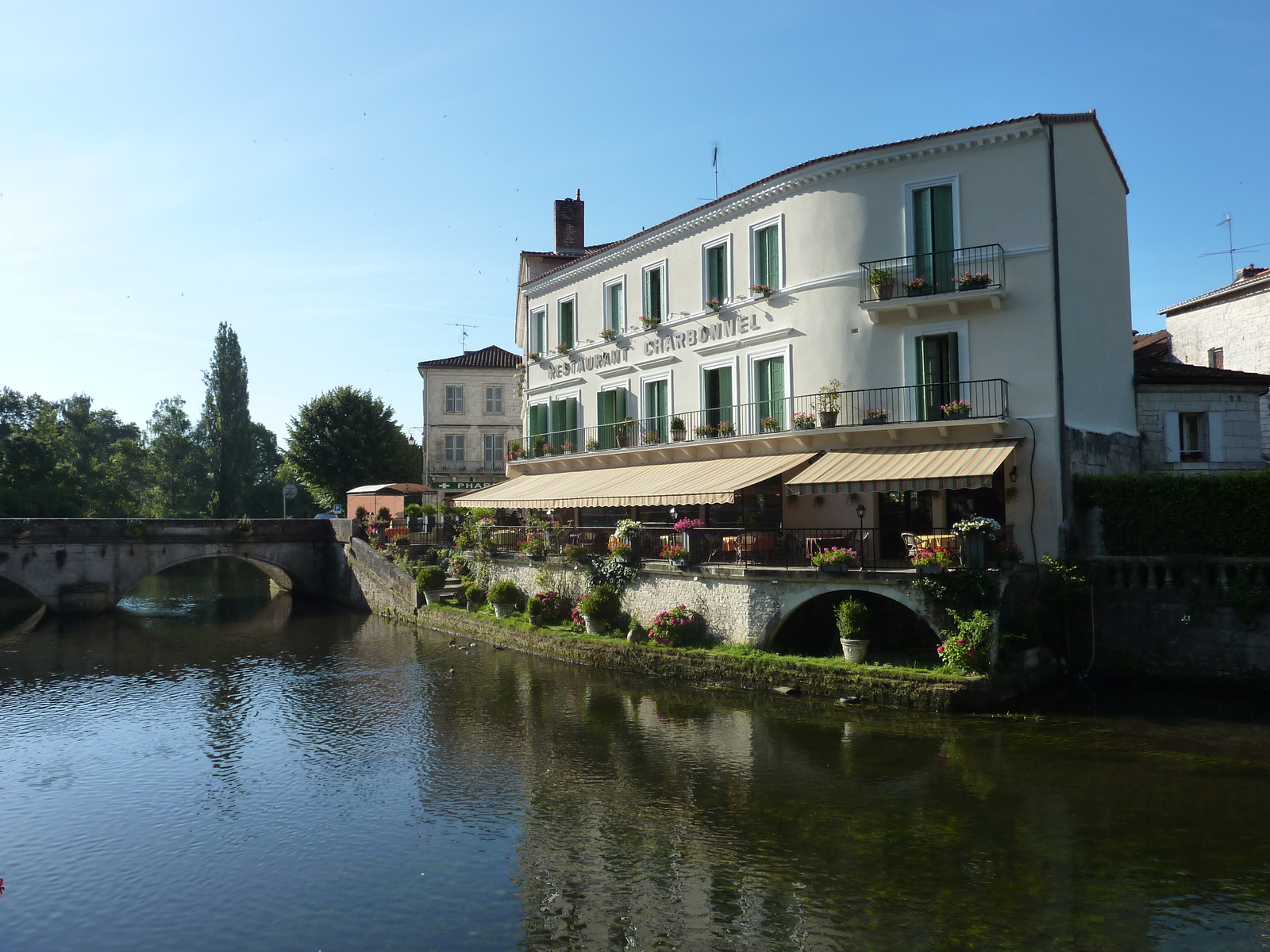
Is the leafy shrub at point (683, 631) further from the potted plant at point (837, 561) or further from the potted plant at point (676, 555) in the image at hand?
the potted plant at point (837, 561)

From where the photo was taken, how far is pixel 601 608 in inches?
831

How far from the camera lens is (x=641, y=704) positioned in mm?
16984

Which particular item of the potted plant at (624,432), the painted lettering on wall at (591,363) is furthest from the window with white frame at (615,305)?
the potted plant at (624,432)

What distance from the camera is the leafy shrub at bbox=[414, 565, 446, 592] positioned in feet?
92.8

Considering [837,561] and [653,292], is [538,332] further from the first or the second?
[837,561]

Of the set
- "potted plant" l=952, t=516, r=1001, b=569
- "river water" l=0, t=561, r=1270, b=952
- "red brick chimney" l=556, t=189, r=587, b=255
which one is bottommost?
"river water" l=0, t=561, r=1270, b=952

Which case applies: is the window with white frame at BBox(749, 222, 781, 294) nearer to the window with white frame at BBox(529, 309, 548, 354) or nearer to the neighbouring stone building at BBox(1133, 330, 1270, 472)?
the neighbouring stone building at BBox(1133, 330, 1270, 472)

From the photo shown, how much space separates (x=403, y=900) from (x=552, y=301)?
23360 millimetres

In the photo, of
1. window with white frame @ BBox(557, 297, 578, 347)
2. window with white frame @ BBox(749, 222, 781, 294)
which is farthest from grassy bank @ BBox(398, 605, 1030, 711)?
window with white frame @ BBox(557, 297, 578, 347)

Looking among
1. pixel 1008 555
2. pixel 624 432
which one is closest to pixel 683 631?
pixel 1008 555

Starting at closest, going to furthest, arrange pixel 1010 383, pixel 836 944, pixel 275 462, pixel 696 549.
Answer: pixel 836 944 < pixel 1010 383 < pixel 696 549 < pixel 275 462

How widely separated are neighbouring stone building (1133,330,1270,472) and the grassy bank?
895 cm

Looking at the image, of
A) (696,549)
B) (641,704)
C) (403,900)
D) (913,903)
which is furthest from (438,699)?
(913,903)

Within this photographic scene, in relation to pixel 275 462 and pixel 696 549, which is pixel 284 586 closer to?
pixel 696 549
